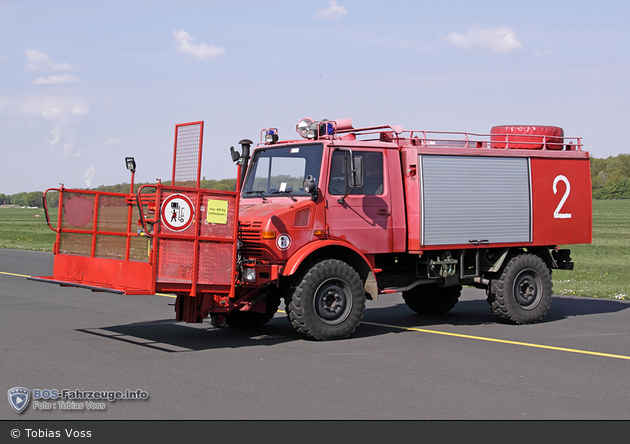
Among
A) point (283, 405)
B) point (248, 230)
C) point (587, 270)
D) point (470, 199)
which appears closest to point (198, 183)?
point (248, 230)

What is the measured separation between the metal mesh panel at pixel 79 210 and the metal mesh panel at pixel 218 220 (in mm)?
1906

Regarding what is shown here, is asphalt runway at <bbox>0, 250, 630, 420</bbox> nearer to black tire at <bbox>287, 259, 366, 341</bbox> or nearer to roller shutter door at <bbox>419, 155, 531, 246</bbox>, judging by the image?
black tire at <bbox>287, 259, 366, 341</bbox>

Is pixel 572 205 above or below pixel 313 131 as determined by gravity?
below

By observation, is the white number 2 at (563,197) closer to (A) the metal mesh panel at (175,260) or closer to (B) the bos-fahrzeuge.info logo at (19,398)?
(A) the metal mesh panel at (175,260)

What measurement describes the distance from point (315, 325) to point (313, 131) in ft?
9.45

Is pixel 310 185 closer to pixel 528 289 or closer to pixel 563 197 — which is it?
pixel 528 289

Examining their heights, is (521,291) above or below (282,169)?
below

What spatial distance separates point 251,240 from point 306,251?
764 millimetres

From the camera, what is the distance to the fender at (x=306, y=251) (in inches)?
368

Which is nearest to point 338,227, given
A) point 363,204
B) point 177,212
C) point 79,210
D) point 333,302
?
point 363,204

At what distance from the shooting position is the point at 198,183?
8656mm

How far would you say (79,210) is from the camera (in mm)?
9719

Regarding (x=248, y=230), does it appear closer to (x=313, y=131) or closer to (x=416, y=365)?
(x=313, y=131)
